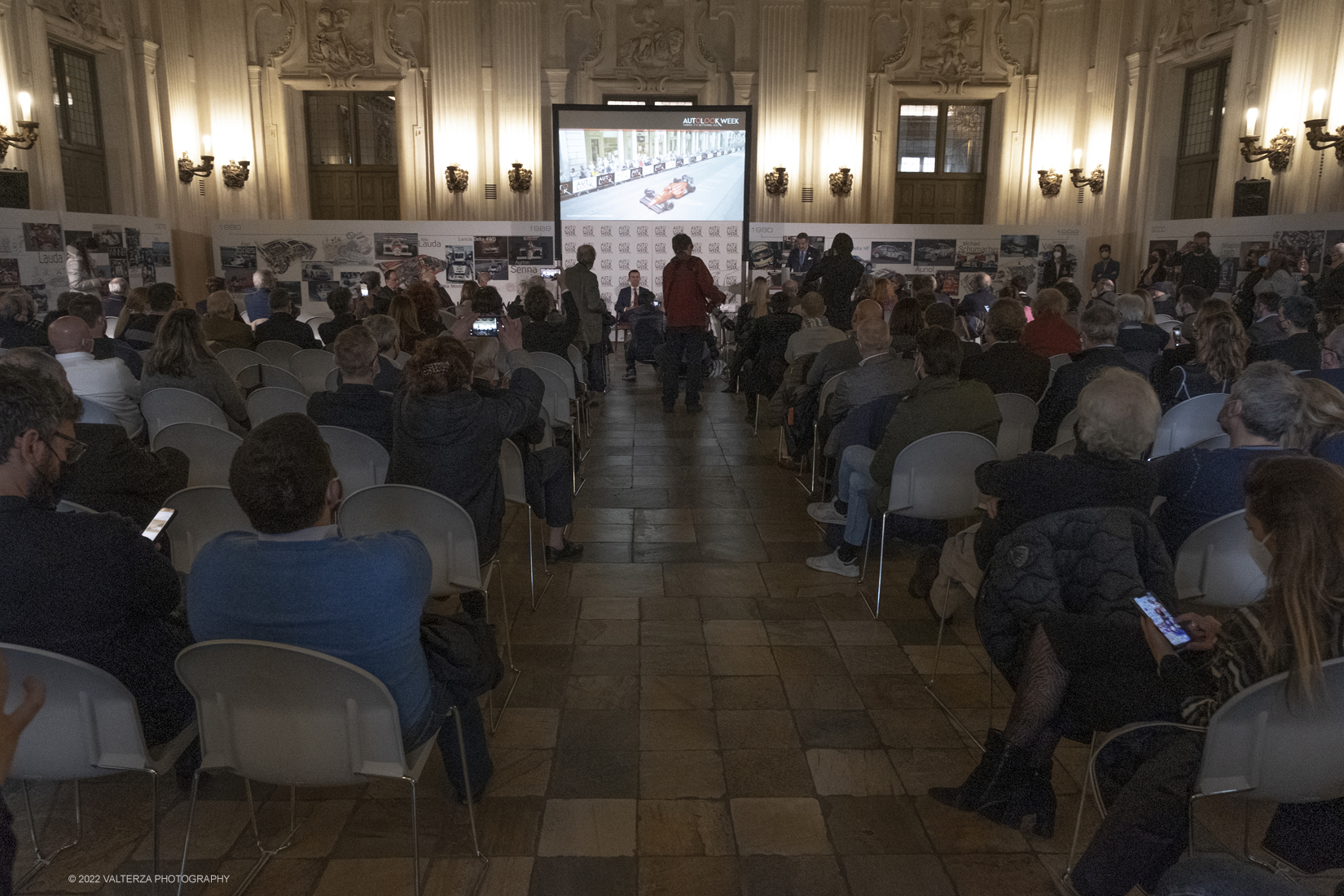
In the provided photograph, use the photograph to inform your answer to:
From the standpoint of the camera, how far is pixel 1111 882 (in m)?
1.90

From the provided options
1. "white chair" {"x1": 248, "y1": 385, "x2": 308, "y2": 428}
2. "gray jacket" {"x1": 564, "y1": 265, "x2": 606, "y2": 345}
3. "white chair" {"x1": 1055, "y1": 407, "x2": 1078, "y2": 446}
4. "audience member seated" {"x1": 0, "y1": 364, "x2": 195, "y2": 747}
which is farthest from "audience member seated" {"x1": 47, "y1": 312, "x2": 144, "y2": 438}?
"gray jacket" {"x1": 564, "y1": 265, "x2": 606, "y2": 345}

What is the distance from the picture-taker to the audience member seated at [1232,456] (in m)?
2.62

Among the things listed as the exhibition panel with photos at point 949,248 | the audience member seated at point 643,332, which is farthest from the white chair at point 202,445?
the exhibition panel with photos at point 949,248

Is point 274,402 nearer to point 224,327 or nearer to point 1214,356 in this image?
point 224,327

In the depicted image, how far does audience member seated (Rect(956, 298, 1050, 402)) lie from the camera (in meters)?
4.75

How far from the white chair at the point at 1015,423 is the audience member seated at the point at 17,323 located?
5.39 metres

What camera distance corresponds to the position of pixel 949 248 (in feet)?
43.0

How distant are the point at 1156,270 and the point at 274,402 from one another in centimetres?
964

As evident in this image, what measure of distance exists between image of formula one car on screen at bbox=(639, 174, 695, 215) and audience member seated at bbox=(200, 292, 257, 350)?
6869 millimetres

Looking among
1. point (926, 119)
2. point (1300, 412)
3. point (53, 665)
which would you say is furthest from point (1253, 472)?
point (926, 119)

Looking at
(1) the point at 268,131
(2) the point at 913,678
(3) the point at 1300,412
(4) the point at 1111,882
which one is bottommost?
(2) the point at 913,678

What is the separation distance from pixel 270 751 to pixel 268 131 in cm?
1363

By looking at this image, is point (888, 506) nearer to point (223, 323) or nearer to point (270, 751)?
point (270, 751)

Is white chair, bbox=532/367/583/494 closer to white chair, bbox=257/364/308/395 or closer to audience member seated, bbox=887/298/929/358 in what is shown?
white chair, bbox=257/364/308/395
